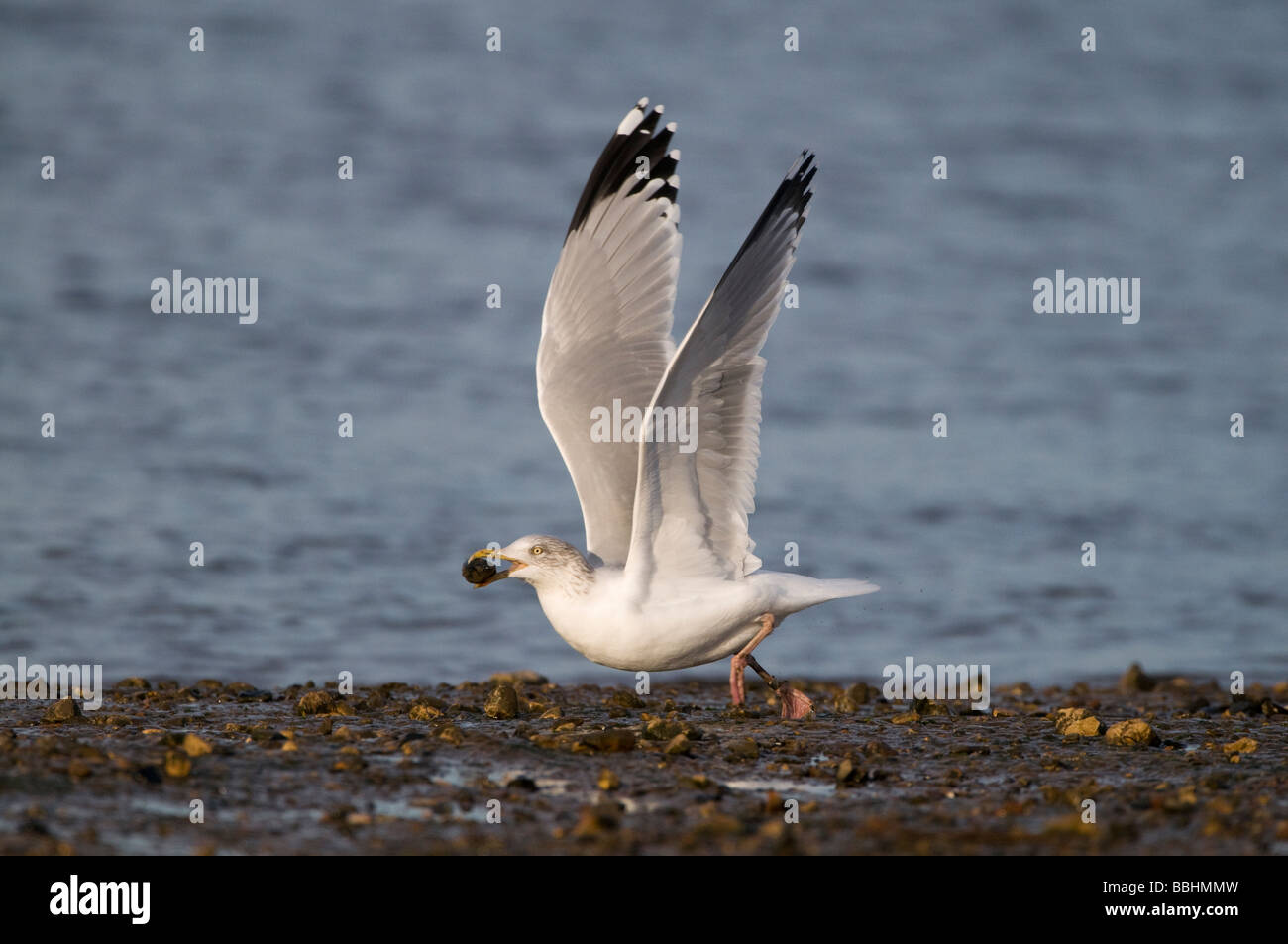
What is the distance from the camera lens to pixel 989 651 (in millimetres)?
10383

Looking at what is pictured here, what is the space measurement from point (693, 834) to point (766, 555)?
6.83m

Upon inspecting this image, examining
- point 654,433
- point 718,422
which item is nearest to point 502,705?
point 654,433

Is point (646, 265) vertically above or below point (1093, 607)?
above

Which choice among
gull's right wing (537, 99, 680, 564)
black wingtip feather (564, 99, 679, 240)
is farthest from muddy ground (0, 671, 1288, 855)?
black wingtip feather (564, 99, 679, 240)

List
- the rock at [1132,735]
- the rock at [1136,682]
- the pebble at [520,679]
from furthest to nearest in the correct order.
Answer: the rock at [1136,682] < the pebble at [520,679] < the rock at [1132,735]

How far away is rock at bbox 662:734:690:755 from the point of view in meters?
6.21

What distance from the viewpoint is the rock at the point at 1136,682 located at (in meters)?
9.26

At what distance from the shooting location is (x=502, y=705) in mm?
7281

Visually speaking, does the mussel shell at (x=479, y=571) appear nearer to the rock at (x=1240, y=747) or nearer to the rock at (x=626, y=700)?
the rock at (x=626, y=700)

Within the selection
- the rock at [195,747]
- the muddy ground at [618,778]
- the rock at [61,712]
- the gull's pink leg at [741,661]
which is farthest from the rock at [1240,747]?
the rock at [61,712]

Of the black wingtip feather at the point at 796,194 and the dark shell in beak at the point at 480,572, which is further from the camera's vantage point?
the dark shell in beak at the point at 480,572
